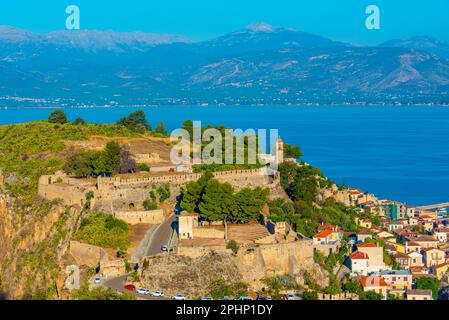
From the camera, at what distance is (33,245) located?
1399 inches

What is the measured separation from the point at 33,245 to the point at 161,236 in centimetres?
725

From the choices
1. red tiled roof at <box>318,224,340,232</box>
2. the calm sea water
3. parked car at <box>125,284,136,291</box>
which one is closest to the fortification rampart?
parked car at <box>125,284,136,291</box>

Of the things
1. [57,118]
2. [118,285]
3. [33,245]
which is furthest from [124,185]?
[57,118]

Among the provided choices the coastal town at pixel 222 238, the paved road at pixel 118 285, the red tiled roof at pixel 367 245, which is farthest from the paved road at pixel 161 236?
the red tiled roof at pixel 367 245

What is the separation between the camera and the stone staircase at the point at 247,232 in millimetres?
30219

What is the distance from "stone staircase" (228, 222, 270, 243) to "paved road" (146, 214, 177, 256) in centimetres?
236

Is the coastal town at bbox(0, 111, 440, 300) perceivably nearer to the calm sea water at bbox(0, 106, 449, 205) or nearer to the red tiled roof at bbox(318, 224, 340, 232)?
the red tiled roof at bbox(318, 224, 340, 232)

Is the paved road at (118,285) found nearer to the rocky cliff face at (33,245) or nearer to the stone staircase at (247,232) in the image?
the rocky cliff face at (33,245)

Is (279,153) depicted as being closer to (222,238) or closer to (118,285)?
(222,238)

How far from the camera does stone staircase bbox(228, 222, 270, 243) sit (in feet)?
99.1

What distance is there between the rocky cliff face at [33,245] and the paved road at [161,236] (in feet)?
11.4
